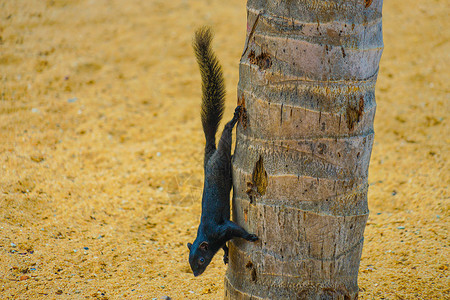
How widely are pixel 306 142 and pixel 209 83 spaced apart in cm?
90

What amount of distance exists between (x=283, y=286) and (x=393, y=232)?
Answer: 7.19 feet

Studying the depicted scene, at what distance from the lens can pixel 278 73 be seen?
7.87 feet

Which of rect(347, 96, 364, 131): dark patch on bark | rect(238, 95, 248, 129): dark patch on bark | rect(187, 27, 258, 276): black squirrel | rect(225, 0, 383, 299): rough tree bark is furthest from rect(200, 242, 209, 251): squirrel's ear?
rect(347, 96, 364, 131): dark patch on bark

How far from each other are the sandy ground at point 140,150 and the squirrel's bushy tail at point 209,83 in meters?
1.38

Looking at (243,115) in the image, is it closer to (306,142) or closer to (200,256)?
(306,142)

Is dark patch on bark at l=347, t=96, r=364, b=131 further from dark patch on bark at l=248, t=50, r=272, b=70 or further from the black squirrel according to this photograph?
the black squirrel

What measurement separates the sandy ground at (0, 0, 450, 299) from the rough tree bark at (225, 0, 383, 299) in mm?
1250

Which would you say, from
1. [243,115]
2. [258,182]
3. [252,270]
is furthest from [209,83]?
[252,270]

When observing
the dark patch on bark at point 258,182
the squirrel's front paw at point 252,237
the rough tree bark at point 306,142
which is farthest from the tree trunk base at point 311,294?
the dark patch on bark at point 258,182

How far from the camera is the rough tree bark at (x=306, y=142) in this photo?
7.60 ft

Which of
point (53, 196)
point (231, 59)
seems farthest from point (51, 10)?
point (53, 196)

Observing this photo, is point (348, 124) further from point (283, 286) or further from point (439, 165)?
point (439, 165)

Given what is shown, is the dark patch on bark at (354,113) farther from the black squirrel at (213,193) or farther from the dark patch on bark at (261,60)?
the black squirrel at (213,193)

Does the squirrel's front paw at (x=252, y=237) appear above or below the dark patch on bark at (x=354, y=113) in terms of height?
below
